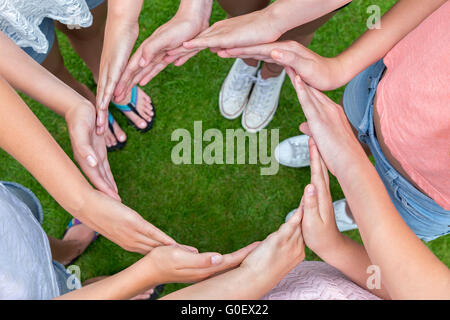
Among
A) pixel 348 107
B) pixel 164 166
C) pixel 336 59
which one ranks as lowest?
pixel 164 166

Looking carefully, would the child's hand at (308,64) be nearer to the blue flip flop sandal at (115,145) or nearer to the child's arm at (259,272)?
the child's arm at (259,272)

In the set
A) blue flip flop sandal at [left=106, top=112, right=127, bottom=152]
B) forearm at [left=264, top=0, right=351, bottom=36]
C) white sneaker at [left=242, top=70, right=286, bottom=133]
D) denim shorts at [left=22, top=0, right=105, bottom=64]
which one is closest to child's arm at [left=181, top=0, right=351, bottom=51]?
forearm at [left=264, top=0, right=351, bottom=36]

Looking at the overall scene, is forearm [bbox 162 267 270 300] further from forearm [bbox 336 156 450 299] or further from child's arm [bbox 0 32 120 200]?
child's arm [bbox 0 32 120 200]

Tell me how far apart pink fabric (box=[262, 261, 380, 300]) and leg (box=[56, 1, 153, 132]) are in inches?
54.7

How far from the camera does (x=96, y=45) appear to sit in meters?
1.87

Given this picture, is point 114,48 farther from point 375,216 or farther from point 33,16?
point 375,216

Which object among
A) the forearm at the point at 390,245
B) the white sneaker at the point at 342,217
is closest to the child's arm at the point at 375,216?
the forearm at the point at 390,245

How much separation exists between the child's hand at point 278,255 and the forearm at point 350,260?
10 cm

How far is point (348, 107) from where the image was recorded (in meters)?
1.55

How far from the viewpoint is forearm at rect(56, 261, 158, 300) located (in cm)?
112

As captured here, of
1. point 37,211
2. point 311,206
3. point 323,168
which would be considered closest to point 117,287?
point 37,211
